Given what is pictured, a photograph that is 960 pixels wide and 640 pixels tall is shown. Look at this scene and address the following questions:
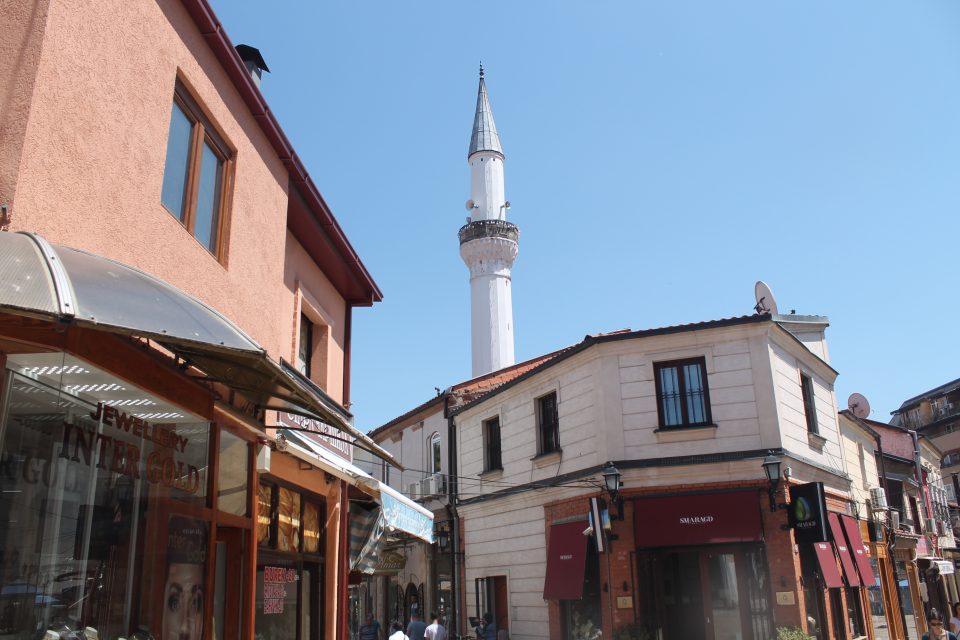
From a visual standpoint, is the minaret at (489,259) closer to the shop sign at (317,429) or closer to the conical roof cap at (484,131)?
the conical roof cap at (484,131)

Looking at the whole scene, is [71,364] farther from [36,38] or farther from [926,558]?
[926,558]

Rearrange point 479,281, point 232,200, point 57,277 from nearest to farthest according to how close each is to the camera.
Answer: point 57,277 < point 232,200 < point 479,281

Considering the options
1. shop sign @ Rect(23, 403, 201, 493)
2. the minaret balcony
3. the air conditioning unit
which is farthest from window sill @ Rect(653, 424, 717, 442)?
the minaret balcony

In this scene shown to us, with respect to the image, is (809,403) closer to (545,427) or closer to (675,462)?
(675,462)

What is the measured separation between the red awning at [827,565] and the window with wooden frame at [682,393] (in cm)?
341

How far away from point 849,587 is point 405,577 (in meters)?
→ 15.2

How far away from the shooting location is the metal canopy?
3.47m

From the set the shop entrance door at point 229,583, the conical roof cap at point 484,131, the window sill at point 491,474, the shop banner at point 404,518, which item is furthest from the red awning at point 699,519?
the conical roof cap at point 484,131

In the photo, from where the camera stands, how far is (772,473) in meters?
15.6

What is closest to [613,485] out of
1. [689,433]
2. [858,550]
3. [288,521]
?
[689,433]

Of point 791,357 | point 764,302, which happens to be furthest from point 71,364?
point 764,302

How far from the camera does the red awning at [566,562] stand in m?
17.1

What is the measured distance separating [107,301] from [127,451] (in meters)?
Result: 1.72

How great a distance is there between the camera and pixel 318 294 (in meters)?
11.4
